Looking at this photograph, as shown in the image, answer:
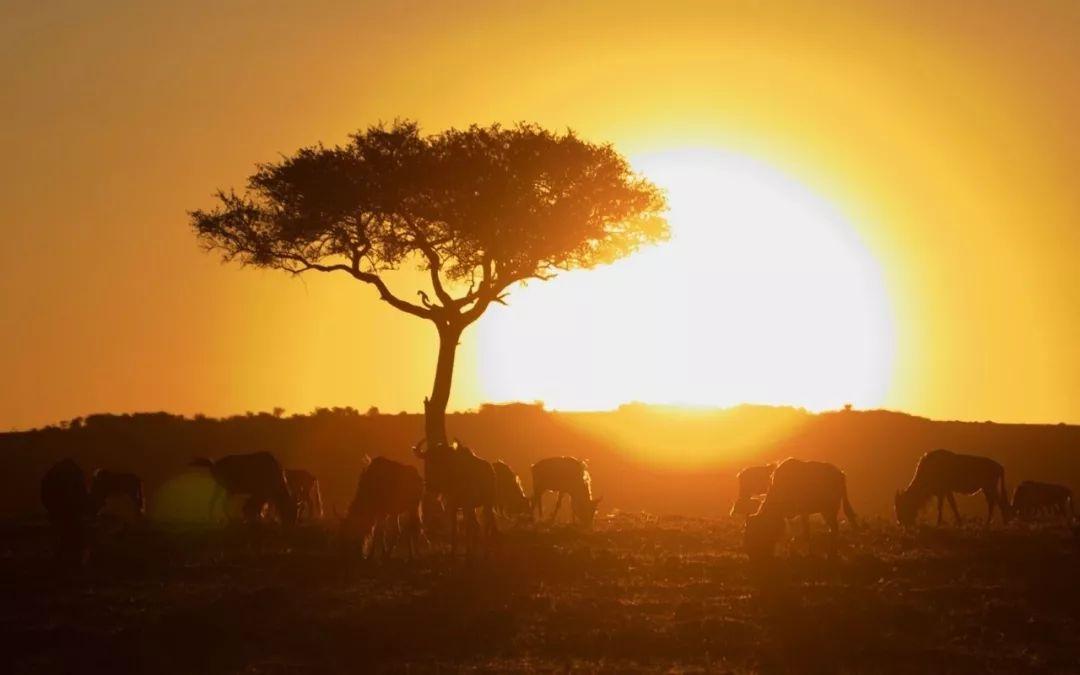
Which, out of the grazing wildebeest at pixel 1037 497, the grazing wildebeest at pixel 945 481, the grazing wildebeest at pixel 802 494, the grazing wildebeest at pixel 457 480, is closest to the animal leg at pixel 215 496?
the grazing wildebeest at pixel 457 480

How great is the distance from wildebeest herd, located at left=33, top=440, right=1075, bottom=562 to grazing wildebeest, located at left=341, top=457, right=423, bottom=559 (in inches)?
0.9

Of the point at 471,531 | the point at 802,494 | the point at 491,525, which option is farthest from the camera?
the point at 491,525

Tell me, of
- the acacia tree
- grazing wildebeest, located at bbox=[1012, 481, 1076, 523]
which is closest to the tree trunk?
the acacia tree

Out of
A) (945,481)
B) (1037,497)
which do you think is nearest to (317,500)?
(945,481)

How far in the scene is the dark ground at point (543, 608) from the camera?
2267 cm

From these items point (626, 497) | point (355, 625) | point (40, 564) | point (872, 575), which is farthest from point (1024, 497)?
point (40, 564)

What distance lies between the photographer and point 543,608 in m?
25.8

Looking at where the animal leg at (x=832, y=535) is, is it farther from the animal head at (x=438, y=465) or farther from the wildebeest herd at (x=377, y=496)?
the animal head at (x=438, y=465)

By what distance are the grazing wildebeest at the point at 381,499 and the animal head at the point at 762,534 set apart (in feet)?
25.7

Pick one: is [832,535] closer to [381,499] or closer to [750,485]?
[381,499]

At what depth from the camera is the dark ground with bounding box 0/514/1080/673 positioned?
22672 millimetres

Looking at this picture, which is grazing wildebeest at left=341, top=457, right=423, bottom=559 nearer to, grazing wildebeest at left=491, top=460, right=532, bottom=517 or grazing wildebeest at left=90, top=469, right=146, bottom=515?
grazing wildebeest at left=491, top=460, right=532, bottom=517

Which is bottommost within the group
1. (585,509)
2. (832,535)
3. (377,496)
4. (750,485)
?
(832,535)

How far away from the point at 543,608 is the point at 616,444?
1914 inches
